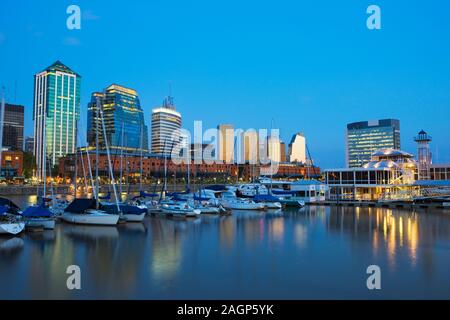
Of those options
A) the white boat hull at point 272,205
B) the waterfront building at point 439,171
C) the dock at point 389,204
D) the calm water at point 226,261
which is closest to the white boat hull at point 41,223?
the calm water at point 226,261

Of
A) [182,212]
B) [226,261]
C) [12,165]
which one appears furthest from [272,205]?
[12,165]

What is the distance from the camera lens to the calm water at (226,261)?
18656mm

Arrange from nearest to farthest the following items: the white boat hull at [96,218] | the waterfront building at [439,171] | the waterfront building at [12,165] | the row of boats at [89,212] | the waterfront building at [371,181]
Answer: the row of boats at [89,212]
the white boat hull at [96,218]
the waterfront building at [371,181]
the waterfront building at [439,171]
the waterfront building at [12,165]

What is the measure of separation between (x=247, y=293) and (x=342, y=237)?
20.2 meters

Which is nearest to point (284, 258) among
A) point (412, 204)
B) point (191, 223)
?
point (191, 223)

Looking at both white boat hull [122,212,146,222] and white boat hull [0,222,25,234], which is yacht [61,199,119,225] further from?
white boat hull [0,222,25,234]

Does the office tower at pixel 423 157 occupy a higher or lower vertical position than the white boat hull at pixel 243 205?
higher

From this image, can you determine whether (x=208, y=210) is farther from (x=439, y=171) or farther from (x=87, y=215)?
(x=439, y=171)

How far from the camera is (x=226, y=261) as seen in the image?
25281 mm

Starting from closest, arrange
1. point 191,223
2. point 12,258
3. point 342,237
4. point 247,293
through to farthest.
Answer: point 247,293
point 12,258
point 342,237
point 191,223

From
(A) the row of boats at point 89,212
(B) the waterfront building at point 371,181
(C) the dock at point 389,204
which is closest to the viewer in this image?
(A) the row of boats at point 89,212

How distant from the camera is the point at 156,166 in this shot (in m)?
197

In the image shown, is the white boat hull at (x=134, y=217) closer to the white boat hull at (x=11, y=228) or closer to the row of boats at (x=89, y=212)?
the row of boats at (x=89, y=212)

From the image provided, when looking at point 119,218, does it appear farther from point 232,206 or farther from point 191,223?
point 232,206
